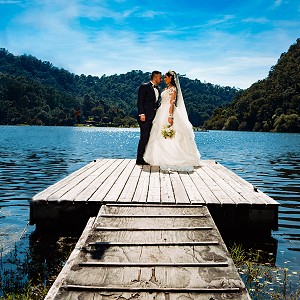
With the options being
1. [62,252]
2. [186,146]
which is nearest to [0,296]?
[62,252]

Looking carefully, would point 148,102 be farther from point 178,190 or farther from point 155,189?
point 178,190

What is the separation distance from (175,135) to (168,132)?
0.24 m

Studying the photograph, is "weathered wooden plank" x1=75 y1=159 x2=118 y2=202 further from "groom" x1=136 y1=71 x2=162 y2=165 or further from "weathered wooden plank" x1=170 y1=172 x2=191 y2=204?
"groom" x1=136 y1=71 x2=162 y2=165

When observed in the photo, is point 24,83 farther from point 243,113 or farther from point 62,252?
point 62,252

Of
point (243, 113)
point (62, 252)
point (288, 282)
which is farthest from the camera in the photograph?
point (243, 113)

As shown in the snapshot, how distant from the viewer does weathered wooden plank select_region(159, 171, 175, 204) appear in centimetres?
745

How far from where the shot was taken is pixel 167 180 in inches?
385

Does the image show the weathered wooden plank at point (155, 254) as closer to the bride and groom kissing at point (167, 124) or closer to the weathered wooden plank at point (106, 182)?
the weathered wooden plank at point (106, 182)

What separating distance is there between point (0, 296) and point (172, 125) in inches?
309

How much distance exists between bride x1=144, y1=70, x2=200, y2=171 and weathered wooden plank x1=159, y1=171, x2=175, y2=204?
4.63ft

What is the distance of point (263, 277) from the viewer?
6246mm

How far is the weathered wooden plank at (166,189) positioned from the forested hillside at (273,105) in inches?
4375

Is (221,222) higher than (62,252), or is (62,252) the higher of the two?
(221,222)

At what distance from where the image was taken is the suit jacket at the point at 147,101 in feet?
40.7
